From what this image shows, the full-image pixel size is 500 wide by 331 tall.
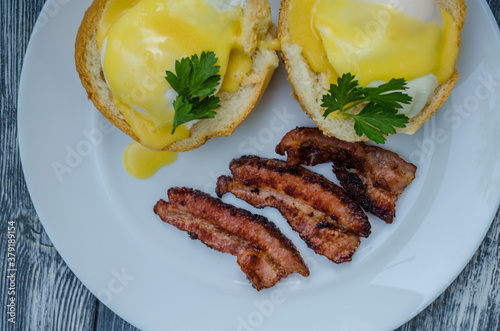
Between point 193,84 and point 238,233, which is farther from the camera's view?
point 238,233

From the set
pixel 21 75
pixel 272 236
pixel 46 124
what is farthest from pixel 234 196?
pixel 21 75

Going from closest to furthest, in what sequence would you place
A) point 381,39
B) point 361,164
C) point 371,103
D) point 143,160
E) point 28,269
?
point 381,39
point 371,103
point 361,164
point 143,160
point 28,269

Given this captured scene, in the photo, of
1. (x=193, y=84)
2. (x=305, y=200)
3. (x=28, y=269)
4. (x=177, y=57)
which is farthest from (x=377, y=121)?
(x=28, y=269)

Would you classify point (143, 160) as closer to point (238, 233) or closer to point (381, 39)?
point (238, 233)

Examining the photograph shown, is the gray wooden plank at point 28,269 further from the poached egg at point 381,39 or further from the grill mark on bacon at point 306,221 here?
the poached egg at point 381,39

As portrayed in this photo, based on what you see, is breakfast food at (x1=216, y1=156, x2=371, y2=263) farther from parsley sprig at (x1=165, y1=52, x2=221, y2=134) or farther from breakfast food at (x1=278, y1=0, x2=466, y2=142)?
parsley sprig at (x1=165, y1=52, x2=221, y2=134)

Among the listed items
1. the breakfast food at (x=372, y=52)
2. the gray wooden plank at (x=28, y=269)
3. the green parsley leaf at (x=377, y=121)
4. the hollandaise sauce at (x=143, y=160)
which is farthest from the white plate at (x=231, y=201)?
the green parsley leaf at (x=377, y=121)

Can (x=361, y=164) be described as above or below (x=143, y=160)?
above
